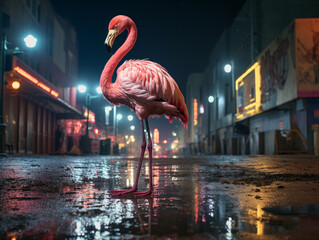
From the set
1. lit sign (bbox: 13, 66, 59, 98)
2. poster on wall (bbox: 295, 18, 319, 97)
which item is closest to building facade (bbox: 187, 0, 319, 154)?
poster on wall (bbox: 295, 18, 319, 97)

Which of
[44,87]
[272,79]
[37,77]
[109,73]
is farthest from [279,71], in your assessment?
[109,73]

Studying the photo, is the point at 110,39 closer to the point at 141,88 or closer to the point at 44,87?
the point at 141,88

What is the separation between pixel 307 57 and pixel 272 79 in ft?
16.5

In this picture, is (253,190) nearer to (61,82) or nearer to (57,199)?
(57,199)

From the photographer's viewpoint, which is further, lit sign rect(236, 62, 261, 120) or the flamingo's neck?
lit sign rect(236, 62, 261, 120)

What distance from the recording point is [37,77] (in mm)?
27250

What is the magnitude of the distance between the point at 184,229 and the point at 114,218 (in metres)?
0.57

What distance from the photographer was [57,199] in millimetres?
3521

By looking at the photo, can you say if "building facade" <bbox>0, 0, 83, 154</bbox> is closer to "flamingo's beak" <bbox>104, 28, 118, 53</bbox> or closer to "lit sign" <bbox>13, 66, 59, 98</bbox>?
"lit sign" <bbox>13, 66, 59, 98</bbox>

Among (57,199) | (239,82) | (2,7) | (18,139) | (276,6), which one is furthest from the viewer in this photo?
(239,82)

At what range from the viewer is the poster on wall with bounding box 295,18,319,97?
25062 millimetres

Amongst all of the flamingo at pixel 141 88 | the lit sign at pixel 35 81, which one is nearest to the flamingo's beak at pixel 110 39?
the flamingo at pixel 141 88

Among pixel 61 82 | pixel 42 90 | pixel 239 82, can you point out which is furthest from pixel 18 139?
pixel 239 82

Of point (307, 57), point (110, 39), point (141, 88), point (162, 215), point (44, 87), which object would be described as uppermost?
point (307, 57)
